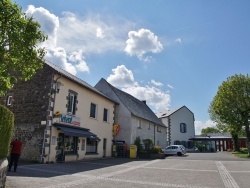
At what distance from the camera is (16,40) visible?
7.47 meters

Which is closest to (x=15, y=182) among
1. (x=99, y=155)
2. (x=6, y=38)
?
(x=6, y=38)

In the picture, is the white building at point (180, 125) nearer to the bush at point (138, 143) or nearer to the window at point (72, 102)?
the bush at point (138, 143)

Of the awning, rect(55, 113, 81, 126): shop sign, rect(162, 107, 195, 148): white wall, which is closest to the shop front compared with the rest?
the awning

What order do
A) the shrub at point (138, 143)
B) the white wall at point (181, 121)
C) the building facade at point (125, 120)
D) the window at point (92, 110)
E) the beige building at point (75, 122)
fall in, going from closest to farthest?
the beige building at point (75, 122) → the window at point (92, 110) → the shrub at point (138, 143) → the building facade at point (125, 120) → the white wall at point (181, 121)

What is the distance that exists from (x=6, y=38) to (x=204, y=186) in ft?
28.7

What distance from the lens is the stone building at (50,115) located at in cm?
1585

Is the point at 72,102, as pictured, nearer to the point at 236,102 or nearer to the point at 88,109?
the point at 88,109

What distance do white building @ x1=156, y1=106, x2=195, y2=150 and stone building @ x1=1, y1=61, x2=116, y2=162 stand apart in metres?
27.8

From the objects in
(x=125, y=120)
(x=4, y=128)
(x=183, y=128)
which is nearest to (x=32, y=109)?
(x=4, y=128)

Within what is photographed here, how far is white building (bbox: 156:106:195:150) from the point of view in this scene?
45944 mm

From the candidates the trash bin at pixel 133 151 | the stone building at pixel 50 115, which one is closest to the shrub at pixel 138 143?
the trash bin at pixel 133 151

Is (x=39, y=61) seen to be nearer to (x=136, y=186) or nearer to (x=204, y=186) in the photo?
(x=136, y=186)

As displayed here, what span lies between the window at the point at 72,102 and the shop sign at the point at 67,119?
47 cm

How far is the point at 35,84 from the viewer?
17375 millimetres
